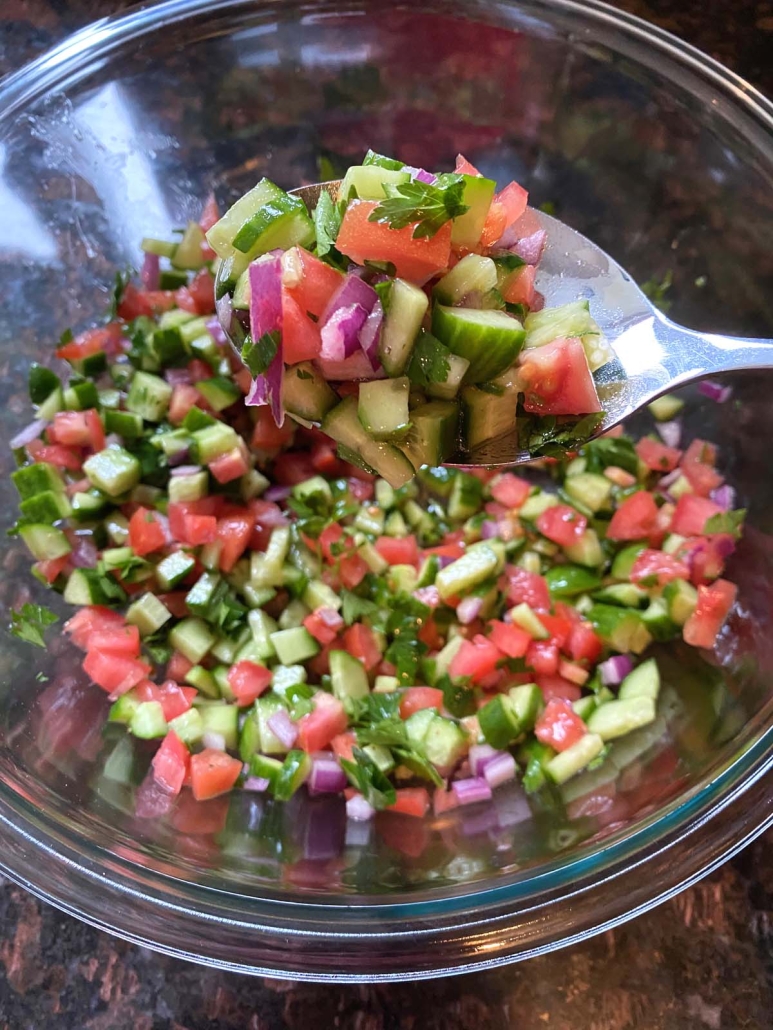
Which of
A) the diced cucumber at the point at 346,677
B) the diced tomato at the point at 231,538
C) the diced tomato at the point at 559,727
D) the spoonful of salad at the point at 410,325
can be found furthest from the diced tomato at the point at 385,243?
the diced tomato at the point at 559,727

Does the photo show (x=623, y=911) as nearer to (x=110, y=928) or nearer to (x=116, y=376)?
(x=110, y=928)

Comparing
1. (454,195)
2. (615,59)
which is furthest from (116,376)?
(615,59)

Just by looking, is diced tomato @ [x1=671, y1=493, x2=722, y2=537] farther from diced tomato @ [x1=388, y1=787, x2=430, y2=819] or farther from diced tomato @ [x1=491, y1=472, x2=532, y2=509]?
diced tomato @ [x1=388, y1=787, x2=430, y2=819]

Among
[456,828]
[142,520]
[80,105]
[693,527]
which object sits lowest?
[456,828]

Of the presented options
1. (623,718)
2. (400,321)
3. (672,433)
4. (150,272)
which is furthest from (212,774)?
(672,433)

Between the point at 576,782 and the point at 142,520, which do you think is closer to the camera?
the point at 576,782

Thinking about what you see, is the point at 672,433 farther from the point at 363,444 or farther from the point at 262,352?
the point at 262,352

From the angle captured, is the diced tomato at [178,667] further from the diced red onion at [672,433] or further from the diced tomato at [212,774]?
the diced red onion at [672,433]
